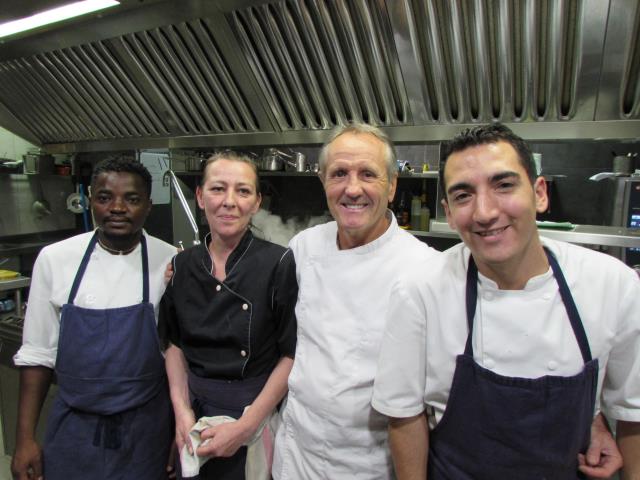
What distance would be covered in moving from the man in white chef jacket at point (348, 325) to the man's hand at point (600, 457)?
1.65 ft

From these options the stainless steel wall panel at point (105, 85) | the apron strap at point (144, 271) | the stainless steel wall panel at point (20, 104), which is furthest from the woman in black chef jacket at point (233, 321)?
the stainless steel wall panel at point (20, 104)

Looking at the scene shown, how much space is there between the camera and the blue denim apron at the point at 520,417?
2.97ft

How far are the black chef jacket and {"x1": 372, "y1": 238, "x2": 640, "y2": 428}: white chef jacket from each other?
442mm

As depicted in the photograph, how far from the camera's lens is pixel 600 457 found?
3.25 feet

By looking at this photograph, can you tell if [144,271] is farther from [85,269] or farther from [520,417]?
[520,417]

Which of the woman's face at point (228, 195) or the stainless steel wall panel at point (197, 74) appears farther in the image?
the stainless steel wall panel at point (197, 74)

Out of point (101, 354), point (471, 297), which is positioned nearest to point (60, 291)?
point (101, 354)

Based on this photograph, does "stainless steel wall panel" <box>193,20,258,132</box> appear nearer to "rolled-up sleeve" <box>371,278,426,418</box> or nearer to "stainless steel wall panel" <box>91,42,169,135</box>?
"stainless steel wall panel" <box>91,42,169,135</box>

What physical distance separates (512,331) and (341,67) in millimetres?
1355

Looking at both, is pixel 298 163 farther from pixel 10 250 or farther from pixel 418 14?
pixel 10 250

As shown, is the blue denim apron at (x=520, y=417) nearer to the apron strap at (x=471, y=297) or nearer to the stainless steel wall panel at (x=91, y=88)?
the apron strap at (x=471, y=297)

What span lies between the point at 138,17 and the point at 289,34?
0.78 metres

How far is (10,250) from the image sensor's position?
3.18 meters

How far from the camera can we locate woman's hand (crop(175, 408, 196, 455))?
128cm
